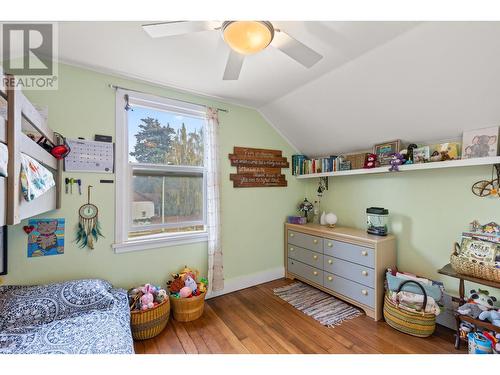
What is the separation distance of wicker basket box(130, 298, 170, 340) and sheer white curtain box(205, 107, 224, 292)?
2.12ft

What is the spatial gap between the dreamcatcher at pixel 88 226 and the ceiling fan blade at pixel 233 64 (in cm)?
154

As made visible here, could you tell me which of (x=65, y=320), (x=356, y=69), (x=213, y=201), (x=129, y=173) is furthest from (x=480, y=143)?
(x=65, y=320)

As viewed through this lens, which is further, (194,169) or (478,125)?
(194,169)

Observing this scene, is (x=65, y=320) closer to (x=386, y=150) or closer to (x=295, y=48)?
(x=295, y=48)

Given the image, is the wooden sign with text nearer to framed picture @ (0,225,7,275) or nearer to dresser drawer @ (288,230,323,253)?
dresser drawer @ (288,230,323,253)

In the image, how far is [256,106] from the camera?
283 centimetres

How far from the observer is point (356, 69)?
6.04 feet

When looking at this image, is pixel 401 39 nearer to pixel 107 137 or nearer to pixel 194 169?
pixel 194 169

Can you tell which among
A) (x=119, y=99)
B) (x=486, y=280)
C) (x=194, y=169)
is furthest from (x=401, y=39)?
(x=119, y=99)

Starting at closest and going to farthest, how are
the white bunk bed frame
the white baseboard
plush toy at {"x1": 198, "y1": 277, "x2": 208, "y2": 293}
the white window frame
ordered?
1. the white bunk bed frame
2. the white window frame
3. plush toy at {"x1": 198, "y1": 277, "x2": 208, "y2": 293}
4. the white baseboard

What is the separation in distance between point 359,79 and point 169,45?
158 centimetres

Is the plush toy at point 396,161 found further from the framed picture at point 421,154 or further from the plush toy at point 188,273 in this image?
the plush toy at point 188,273

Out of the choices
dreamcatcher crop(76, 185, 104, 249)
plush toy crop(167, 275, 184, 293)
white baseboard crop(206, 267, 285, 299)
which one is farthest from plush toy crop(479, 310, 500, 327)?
dreamcatcher crop(76, 185, 104, 249)

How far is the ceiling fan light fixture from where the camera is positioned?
1.11 m
